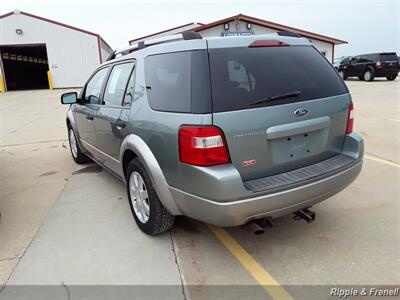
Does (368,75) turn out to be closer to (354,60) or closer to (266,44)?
(354,60)

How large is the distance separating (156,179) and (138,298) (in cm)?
93

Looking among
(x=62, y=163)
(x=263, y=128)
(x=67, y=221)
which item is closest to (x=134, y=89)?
A: (x=263, y=128)

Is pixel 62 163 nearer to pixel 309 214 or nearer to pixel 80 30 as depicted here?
pixel 309 214

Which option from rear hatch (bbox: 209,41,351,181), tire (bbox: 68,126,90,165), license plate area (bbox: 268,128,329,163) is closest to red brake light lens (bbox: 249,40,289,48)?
rear hatch (bbox: 209,41,351,181)

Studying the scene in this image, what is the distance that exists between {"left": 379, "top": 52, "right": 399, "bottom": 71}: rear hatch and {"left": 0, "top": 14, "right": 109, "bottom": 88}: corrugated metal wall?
68.4 feet

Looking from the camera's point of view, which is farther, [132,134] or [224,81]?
[132,134]

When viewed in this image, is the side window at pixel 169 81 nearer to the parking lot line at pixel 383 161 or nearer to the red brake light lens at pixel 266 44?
the red brake light lens at pixel 266 44

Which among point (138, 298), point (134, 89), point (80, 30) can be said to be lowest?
point (138, 298)

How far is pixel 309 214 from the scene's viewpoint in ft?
10.4

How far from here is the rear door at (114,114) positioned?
3.46m

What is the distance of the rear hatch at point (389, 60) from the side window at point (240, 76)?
22489 millimetres

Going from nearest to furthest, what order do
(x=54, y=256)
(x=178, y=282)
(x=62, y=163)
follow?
(x=178, y=282) < (x=54, y=256) < (x=62, y=163)

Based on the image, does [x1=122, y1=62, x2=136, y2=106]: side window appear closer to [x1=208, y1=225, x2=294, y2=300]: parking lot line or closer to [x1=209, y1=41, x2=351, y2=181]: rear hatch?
[x1=209, y1=41, x2=351, y2=181]: rear hatch

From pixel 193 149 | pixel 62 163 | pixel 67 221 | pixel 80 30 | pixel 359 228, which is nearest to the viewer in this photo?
pixel 193 149
